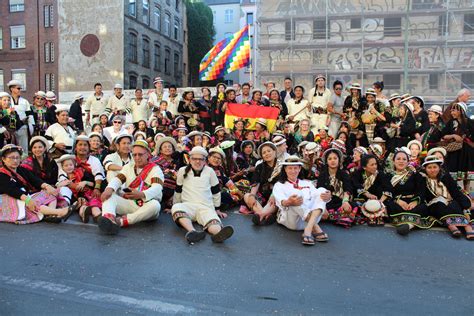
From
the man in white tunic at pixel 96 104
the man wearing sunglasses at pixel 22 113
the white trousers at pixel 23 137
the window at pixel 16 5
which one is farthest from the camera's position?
the window at pixel 16 5

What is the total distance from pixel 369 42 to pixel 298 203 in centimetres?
2212

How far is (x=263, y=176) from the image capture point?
7.13 m

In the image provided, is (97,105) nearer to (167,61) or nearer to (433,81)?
(433,81)

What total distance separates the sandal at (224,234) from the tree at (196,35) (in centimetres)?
3899

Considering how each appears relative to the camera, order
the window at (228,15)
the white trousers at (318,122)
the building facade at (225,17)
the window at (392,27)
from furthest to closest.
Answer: the window at (228,15)
the building facade at (225,17)
the window at (392,27)
the white trousers at (318,122)

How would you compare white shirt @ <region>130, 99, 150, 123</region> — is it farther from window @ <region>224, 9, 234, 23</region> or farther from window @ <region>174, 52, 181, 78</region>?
window @ <region>224, 9, 234, 23</region>

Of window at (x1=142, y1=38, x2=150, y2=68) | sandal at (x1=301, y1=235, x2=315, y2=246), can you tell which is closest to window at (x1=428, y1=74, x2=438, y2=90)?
window at (x1=142, y1=38, x2=150, y2=68)

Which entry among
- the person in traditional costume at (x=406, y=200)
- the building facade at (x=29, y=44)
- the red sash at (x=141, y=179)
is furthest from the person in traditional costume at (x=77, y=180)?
the building facade at (x=29, y=44)

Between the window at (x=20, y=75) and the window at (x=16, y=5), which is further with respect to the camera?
the window at (x=16, y=5)

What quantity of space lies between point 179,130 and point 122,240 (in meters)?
4.52

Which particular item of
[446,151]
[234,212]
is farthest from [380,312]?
[446,151]

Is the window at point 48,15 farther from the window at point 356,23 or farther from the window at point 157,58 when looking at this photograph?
the window at point 356,23

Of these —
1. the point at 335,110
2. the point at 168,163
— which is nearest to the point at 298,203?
the point at 168,163

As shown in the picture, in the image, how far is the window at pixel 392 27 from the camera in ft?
85.1
